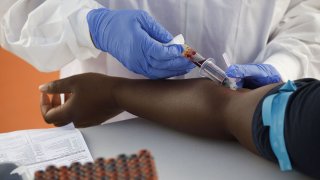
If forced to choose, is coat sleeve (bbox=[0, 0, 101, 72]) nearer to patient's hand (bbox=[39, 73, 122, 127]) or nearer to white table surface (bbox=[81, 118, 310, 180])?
patient's hand (bbox=[39, 73, 122, 127])

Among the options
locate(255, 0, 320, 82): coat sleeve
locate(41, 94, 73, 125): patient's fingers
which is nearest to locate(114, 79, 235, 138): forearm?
locate(41, 94, 73, 125): patient's fingers

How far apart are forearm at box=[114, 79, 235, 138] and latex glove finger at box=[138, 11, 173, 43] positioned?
0.10 meters

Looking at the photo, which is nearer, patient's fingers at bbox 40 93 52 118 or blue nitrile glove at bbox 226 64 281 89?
blue nitrile glove at bbox 226 64 281 89

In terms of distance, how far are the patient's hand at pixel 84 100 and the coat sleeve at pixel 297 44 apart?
15.8 inches

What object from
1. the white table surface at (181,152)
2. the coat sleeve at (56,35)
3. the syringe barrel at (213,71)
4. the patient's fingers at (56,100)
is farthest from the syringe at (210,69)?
the patient's fingers at (56,100)

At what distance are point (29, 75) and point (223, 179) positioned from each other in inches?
55.1

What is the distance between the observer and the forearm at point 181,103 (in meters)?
0.90

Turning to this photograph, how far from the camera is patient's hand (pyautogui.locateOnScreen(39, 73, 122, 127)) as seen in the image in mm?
1038

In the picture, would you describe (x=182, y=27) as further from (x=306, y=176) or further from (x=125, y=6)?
(x=306, y=176)

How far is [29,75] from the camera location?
198 cm

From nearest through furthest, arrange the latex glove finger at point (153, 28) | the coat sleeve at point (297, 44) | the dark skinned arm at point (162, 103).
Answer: the dark skinned arm at point (162, 103) → the latex glove finger at point (153, 28) → the coat sleeve at point (297, 44)

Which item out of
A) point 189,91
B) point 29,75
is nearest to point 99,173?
point 189,91

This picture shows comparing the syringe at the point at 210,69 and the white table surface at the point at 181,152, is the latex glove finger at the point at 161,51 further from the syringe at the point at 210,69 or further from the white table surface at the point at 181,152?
the white table surface at the point at 181,152

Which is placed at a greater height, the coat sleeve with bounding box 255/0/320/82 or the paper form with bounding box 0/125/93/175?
the coat sleeve with bounding box 255/0/320/82
